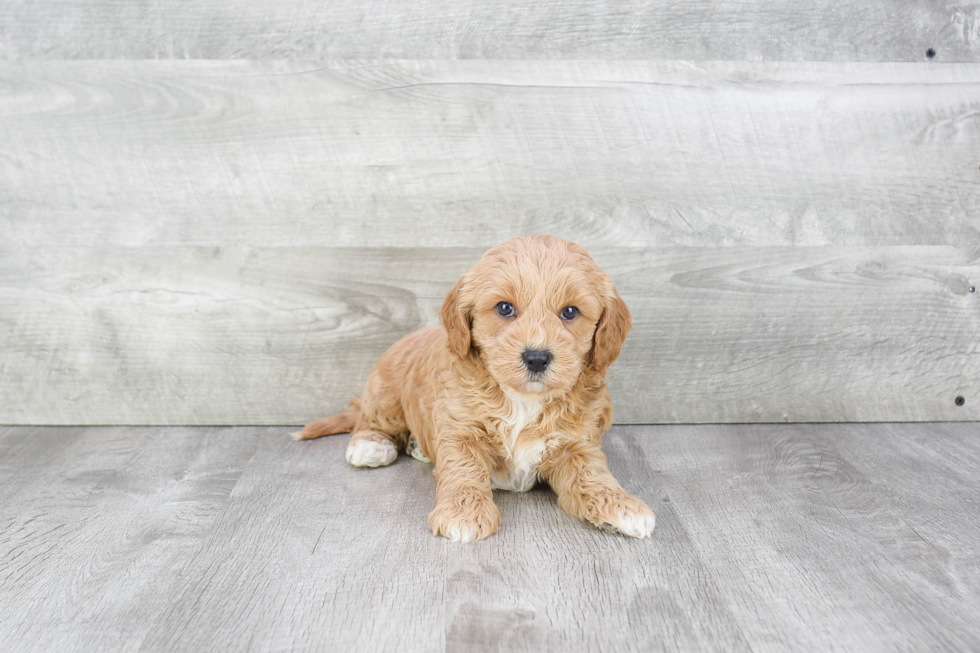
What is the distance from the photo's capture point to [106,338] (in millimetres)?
2867

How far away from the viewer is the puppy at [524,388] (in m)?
1.92

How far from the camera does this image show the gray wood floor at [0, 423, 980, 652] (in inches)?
60.0

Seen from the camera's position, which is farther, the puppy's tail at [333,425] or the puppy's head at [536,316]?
the puppy's tail at [333,425]

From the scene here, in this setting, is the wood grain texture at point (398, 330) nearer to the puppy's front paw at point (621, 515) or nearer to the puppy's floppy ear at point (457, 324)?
A: the puppy's floppy ear at point (457, 324)

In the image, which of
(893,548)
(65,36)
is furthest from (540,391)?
(65,36)

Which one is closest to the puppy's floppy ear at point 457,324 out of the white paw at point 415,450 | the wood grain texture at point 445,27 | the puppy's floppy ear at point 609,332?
the puppy's floppy ear at point 609,332

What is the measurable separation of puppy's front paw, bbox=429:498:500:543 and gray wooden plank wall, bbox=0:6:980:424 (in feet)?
3.44

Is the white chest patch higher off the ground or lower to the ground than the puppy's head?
lower

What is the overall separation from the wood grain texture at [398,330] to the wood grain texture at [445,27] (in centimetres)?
72

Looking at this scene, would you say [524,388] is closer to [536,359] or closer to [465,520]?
[536,359]

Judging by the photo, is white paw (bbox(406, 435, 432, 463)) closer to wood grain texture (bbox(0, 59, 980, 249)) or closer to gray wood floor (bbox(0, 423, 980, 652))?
gray wood floor (bbox(0, 423, 980, 652))

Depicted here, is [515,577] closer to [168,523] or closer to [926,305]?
[168,523]

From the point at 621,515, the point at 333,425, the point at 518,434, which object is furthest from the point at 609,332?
the point at 333,425

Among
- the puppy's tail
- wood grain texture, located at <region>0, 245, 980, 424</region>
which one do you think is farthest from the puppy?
wood grain texture, located at <region>0, 245, 980, 424</region>
